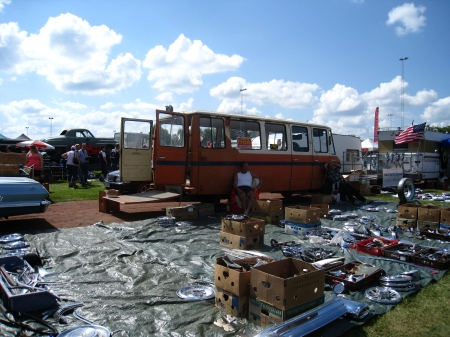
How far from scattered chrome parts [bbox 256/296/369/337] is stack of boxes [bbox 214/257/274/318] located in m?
0.47

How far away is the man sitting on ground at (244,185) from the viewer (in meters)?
9.20

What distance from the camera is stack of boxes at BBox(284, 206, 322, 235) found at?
7.21 m

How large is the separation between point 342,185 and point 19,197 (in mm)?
9106

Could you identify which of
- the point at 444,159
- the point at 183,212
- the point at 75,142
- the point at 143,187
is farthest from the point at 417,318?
the point at 75,142

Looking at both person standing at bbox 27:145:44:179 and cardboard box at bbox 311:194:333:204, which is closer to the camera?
cardboard box at bbox 311:194:333:204

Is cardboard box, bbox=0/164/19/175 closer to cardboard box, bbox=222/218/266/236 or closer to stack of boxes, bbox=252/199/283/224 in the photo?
cardboard box, bbox=222/218/266/236

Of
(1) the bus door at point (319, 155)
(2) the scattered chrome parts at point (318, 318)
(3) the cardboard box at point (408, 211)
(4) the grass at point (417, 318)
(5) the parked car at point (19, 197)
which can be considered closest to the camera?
(2) the scattered chrome parts at point (318, 318)

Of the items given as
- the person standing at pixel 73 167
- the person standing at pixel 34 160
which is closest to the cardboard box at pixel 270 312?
the person standing at pixel 34 160

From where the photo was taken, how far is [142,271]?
4.95 metres

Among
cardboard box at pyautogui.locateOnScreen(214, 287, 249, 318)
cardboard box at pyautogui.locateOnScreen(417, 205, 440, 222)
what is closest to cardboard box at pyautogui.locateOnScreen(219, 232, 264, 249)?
cardboard box at pyautogui.locateOnScreen(214, 287, 249, 318)

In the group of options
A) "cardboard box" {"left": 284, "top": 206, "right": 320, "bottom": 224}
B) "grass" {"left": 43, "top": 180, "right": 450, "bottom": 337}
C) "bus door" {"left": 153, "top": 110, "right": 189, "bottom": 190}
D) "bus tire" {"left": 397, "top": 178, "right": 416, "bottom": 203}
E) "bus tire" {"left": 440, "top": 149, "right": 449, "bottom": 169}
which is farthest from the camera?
"bus tire" {"left": 440, "top": 149, "right": 449, "bottom": 169}

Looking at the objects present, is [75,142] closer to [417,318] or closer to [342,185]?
[342,185]

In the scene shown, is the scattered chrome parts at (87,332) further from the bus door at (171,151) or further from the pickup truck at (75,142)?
the pickup truck at (75,142)

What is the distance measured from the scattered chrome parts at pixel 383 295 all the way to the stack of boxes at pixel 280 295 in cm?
→ 85
